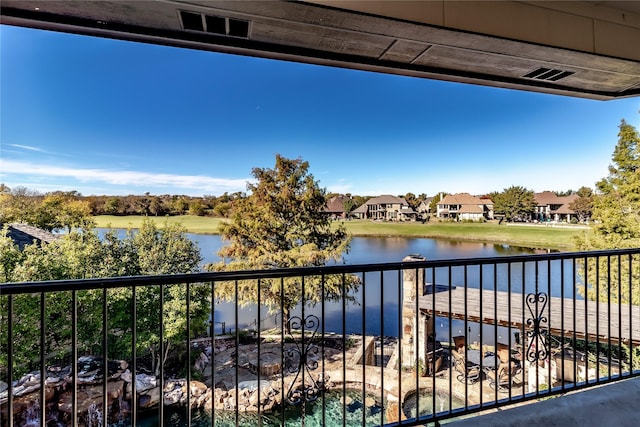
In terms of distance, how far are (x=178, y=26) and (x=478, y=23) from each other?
1550 millimetres

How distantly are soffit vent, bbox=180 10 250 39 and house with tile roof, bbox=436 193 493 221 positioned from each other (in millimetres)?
12700

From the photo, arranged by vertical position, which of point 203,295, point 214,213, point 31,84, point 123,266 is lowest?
point 203,295

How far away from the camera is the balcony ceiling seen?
1461mm

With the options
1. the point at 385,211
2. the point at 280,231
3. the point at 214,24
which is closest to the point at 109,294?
the point at 280,231

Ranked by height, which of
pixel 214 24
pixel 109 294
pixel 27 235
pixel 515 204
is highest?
pixel 214 24

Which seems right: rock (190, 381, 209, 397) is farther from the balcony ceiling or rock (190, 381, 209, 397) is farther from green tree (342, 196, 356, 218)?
the balcony ceiling

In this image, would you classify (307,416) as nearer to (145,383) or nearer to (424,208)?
(145,383)

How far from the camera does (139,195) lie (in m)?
14.2

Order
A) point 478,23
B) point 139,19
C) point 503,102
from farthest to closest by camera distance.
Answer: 1. point 503,102
2. point 478,23
3. point 139,19

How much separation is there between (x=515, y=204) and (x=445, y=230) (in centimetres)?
357

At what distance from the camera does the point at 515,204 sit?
13688mm

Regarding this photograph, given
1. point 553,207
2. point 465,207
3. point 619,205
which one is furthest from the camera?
point 553,207

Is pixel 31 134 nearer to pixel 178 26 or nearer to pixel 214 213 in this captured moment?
pixel 214 213

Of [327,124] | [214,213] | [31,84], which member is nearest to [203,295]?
[214,213]
